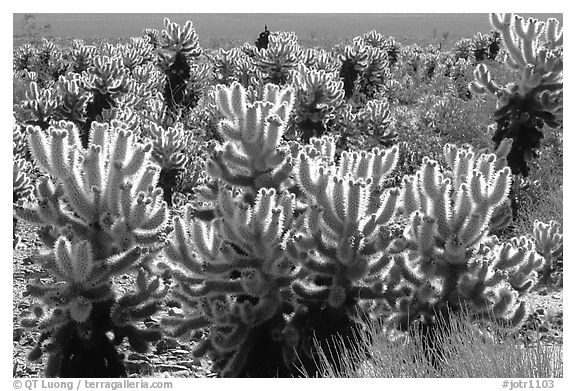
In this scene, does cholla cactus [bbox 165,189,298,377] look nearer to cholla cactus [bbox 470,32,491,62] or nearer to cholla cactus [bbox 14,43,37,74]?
cholla cactus [bbox 14,43,37,74]

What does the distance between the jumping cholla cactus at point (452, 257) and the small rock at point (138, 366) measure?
1.63m

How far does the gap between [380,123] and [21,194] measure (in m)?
6.28

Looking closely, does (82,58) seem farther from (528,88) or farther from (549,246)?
(549,246)

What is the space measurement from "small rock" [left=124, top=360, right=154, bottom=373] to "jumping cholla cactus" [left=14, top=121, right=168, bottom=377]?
232mm

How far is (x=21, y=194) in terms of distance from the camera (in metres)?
7.82

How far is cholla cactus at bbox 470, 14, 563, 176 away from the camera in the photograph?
8.60 meters

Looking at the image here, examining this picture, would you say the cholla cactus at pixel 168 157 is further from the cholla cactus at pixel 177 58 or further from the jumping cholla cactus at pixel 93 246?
the jumping cholla cactus at pixel 93 246

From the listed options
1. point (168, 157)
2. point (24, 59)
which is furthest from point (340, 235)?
point (24, 59)

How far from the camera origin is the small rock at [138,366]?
4.92 metres

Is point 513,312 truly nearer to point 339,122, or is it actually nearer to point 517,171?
point 517,171

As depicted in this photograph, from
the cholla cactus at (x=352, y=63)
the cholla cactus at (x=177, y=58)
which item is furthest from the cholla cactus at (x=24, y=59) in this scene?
the cholla cactus at (x=352, y=63)

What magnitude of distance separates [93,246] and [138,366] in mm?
884
